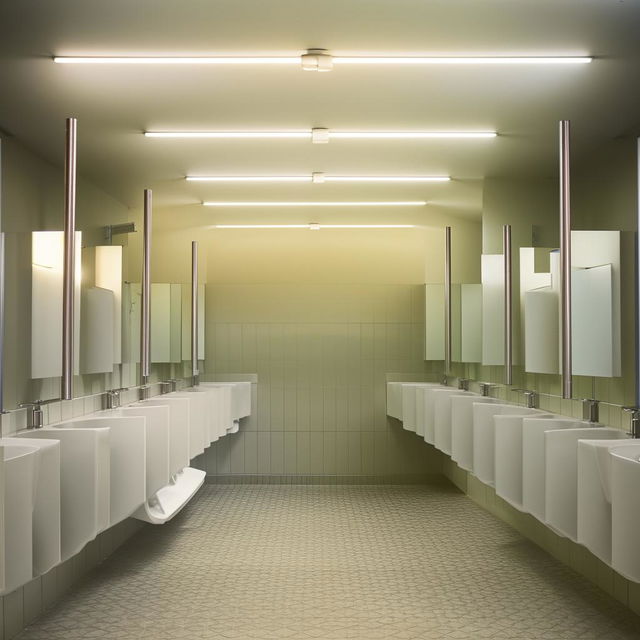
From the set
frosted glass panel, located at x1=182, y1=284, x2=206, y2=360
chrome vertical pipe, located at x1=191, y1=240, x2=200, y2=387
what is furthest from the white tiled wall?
chrome vertical pipe, located at x1=191, y1=240, x2=200, y2=387

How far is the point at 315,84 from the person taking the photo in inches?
144

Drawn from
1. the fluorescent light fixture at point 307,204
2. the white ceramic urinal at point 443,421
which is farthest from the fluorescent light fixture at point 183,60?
the white ceramic urinal at point 443,421

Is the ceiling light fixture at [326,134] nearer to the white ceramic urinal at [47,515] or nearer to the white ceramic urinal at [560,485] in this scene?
the white ceramic urinal at [560,485]

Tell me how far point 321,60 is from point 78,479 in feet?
6.24

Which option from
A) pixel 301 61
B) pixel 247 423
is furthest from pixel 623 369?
pixel 247 423

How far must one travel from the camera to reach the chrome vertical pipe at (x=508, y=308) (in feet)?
15.1

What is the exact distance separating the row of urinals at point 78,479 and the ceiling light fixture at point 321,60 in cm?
149

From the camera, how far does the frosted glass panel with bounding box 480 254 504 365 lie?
493 centimetres

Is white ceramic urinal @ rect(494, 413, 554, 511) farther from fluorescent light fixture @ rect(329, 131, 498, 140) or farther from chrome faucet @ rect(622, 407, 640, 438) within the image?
fluorescent light fixture @ rect(329, 131, 498, 140)

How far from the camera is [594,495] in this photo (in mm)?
2848

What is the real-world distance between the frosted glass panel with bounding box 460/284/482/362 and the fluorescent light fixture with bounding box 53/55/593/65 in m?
2.20

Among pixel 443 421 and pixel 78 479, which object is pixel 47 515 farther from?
pixel 443 421

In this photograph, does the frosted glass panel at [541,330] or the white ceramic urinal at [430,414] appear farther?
the white ceramic urinal at [430,414]

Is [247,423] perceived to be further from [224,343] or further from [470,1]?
[470,1]
